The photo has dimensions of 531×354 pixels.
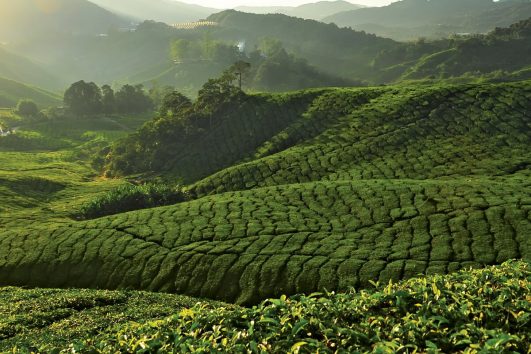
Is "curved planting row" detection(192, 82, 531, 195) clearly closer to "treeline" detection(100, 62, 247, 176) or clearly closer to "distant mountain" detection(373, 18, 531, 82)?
"treeline" detection(100, 62, 247, 176)

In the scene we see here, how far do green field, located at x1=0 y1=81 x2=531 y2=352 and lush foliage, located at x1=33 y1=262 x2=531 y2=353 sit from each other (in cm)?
20

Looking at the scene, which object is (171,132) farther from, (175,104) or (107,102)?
(107,102)

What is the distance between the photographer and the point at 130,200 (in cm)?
4809

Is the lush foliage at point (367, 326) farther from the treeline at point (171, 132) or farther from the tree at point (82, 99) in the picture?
the tree at point (82, 99)

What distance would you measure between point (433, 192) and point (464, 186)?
119 inches

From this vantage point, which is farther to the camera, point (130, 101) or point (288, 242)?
point (130, 101)

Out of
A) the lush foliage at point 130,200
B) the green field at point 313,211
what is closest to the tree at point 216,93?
the green field at point 313,211

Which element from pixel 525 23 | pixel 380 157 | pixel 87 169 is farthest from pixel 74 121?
pixel 525 23

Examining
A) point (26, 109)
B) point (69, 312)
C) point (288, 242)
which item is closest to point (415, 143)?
point (288, 242)

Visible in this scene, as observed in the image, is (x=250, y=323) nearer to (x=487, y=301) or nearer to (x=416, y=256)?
(x=487, y=301)

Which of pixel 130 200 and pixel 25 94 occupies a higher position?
pixel 25 94

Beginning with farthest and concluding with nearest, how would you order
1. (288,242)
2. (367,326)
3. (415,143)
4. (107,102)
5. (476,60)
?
(476,60) → (107,102) → (415,143) → (288,242) → (367,326)

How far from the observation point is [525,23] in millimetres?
153375

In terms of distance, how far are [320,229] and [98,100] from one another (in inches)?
4586
